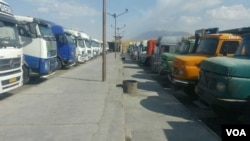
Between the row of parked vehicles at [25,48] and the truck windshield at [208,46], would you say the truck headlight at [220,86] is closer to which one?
the truck windshield at [208,46]

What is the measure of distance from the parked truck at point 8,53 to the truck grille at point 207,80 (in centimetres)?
592

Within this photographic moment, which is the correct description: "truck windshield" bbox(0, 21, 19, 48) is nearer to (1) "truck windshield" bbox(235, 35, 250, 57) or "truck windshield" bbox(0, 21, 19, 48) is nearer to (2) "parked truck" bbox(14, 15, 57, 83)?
(2) "parked truck" bbox(14, 15, 57, 83)

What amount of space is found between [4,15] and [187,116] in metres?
6.84

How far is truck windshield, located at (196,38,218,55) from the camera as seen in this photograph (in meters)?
12.3

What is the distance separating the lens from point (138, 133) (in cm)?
789

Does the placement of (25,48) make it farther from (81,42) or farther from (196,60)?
(81,42)

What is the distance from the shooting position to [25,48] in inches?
594

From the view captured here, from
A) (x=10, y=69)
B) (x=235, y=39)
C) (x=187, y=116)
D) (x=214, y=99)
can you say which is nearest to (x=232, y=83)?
(x=214, y=99)

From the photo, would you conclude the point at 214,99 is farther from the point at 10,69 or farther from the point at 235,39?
the point at 10,69

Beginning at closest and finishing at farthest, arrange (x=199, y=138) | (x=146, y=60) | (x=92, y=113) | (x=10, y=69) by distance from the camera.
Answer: (x=199, y=138) < (x=92, y=113) < (x=10, y=69) < (x=146, y=60)

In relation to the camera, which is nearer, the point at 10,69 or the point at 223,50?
the point at 10,69

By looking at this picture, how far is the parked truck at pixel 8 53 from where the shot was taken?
10.7 metres

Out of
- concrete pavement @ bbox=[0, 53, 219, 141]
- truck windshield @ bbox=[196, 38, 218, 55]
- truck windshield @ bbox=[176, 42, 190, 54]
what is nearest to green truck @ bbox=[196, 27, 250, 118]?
concrete pavement @ bbox=[0, 53, 219, 141]

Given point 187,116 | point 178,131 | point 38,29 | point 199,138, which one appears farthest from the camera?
point 38,29
